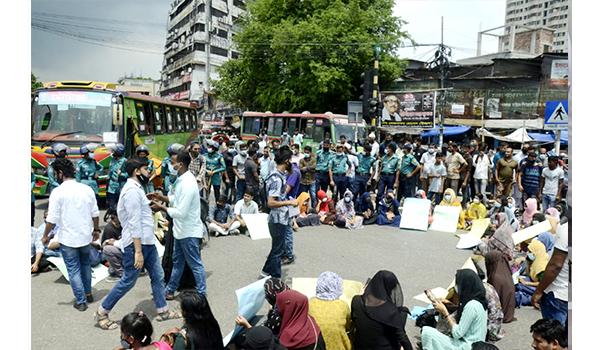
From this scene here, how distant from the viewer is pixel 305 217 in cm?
890

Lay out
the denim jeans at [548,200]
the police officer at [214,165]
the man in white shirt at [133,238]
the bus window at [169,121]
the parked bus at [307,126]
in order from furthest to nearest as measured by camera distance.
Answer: the parked bus at [307,126]
the bus window at [169,121]
the police officer at [214,165]
the denim jeans at [548,200]
the man in white shirt at [133,238]

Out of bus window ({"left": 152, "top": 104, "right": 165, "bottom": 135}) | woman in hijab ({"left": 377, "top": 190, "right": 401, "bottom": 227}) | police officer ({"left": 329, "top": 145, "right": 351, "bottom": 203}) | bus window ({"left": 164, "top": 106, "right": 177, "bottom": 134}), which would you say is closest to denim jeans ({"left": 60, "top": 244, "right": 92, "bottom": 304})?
woman in hijab ({"left": 377, "top": 190, "right": 401, "bottom": 227})

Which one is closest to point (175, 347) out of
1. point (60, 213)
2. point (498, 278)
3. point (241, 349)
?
point (241, 349)

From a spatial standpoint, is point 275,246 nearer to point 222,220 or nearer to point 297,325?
point 297,325

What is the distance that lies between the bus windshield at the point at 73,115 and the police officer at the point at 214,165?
7.48 feet

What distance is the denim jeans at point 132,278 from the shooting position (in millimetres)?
4086

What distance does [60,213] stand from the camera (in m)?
4.25

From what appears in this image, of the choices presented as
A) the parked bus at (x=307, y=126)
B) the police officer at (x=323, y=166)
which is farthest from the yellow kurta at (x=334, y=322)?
the parked bus at (x=307, y=126)

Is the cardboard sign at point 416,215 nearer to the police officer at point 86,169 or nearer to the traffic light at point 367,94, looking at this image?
the traffic light at point 367,94

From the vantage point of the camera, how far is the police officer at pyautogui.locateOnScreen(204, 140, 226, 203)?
9297 mm

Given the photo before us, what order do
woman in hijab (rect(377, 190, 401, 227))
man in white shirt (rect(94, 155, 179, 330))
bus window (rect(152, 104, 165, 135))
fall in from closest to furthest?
man in white shirt (rect(94, 155, 179, 330)) → woman in hijab (rect(377, 190, 401, 227)) → bus window (rect(152, 104, 165, 135))

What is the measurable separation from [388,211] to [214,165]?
3.87m

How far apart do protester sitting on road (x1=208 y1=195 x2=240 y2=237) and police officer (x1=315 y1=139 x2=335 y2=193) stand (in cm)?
266

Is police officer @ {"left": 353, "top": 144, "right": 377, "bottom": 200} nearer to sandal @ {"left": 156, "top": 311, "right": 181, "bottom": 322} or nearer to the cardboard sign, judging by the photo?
the cardboard sign
